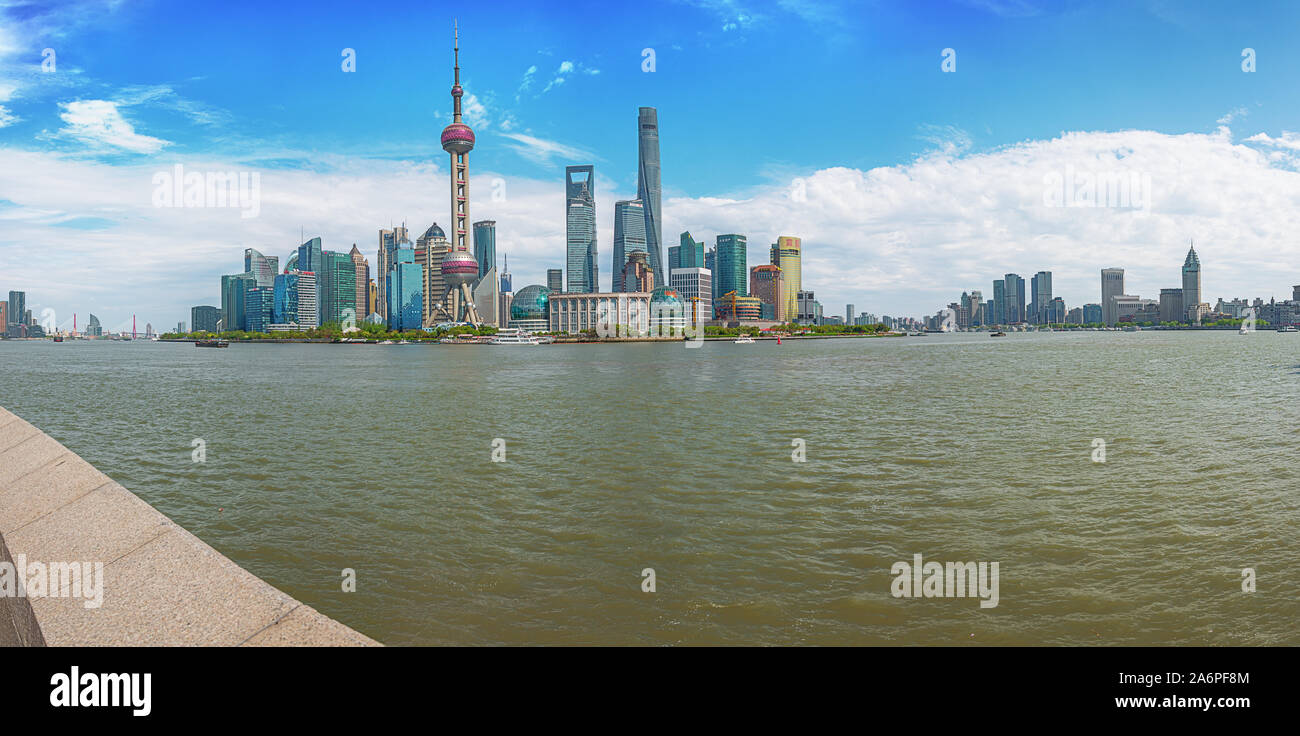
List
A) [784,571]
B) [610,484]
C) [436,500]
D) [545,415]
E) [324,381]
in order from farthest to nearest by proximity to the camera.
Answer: [324,381] → [545,415] → [610,484] → [436,500] → [784,571]
